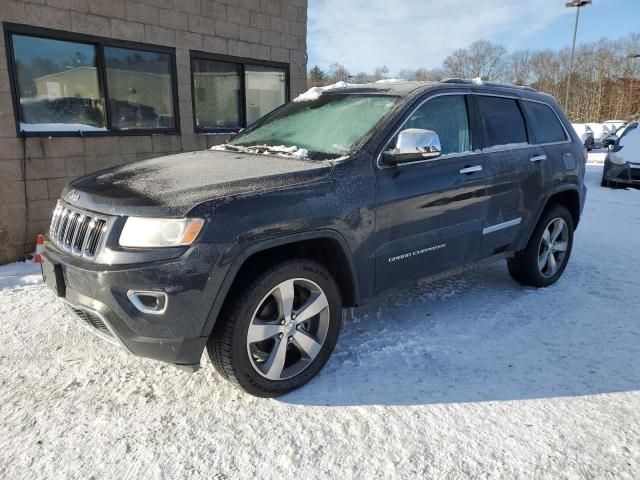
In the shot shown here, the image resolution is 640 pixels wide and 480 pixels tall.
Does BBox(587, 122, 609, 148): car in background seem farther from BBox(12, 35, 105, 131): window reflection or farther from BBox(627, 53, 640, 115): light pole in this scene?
BBox(12, 35, 105, 131): window reflection

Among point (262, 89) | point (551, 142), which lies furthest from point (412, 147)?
point (262, 89)

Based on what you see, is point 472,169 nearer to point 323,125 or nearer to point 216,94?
point 323,125

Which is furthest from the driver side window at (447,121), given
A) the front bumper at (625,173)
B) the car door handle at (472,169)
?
the front bumper at (625,173)

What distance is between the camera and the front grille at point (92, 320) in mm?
2590

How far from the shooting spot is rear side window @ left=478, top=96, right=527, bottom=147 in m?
4.03

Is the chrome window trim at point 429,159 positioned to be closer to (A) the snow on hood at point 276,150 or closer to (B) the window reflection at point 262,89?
(A) the snow on hood at point 276,150

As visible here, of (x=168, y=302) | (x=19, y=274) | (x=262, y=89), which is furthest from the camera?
(x=262, y=89)

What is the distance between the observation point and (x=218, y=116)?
7996mm

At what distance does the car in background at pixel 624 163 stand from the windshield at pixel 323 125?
34.9 ft

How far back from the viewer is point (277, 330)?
2799mm

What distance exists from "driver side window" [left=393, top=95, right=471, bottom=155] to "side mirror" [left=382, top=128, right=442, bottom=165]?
1.03ft

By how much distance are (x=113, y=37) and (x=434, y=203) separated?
5.14 m

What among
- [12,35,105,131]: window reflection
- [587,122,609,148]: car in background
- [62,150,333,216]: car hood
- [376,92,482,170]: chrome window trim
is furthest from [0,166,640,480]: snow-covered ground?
[587,122,609,148]: car in background

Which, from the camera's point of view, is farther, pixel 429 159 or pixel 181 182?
pixel 429 159
